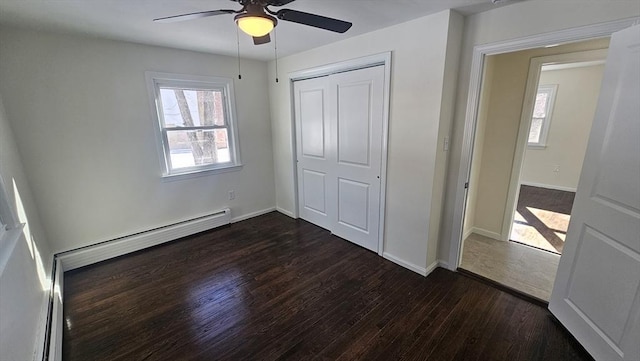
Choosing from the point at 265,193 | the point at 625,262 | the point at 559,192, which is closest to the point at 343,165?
the point at 265,193

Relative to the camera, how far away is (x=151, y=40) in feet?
8.79

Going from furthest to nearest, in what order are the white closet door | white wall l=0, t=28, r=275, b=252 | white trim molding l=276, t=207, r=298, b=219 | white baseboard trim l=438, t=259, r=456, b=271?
white trim molding l=276, t=207, r=298, b=219, the white closet door, white baseboard trim l=438, t=259, r=456, b=271, white wall l=0, t=28, r=275, b=252

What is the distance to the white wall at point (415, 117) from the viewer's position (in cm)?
214

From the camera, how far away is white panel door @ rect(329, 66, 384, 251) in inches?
105

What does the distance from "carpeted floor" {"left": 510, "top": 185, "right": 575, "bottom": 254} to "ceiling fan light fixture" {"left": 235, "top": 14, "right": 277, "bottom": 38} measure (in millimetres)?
3686

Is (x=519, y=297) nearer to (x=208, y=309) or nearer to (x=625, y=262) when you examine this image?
(x=625, y=262)

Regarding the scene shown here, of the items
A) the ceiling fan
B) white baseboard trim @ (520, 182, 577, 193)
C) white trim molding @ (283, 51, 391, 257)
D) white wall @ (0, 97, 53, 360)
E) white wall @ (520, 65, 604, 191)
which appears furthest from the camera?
white baseboard trim @ (520, 182, 577, 193)

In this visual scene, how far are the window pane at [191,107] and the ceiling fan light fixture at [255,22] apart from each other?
2225mm

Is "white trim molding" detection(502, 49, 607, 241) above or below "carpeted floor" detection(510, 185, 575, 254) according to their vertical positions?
above

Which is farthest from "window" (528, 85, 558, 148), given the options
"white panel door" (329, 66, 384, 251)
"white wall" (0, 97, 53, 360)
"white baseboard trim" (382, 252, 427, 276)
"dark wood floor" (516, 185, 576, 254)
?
"white wall" (0, 97, 53, 360)

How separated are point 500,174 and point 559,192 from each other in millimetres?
3577

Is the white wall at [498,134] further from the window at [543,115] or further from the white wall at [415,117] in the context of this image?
the window at [543,115]

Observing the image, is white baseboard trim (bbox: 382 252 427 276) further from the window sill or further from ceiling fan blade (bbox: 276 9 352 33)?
the window sill

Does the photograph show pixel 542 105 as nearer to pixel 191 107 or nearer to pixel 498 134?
pixel 498 134
